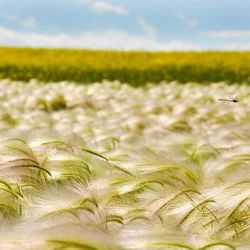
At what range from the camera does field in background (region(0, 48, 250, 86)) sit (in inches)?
806

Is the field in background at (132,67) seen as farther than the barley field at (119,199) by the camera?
Yes

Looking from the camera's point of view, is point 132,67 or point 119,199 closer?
point 119,199

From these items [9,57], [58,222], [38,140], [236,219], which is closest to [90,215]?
[58,222]

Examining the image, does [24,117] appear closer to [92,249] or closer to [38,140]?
[38,140]

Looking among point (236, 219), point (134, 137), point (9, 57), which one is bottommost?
point (9, 57)

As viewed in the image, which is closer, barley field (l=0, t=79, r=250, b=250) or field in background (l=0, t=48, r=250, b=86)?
barley field (l=0, t=79, r=250, b=250)

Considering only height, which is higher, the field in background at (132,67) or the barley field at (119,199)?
the barley field at (119,199)

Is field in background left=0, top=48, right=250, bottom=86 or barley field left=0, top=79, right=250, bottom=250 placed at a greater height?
barley field left=0, top=79, right=250, bottom=250

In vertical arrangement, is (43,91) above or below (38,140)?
below

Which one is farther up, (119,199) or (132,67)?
(119,199)

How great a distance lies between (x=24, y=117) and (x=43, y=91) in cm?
421

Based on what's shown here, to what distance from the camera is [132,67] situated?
70.0 feet

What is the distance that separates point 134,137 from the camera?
469cm

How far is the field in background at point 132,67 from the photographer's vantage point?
20469mm
